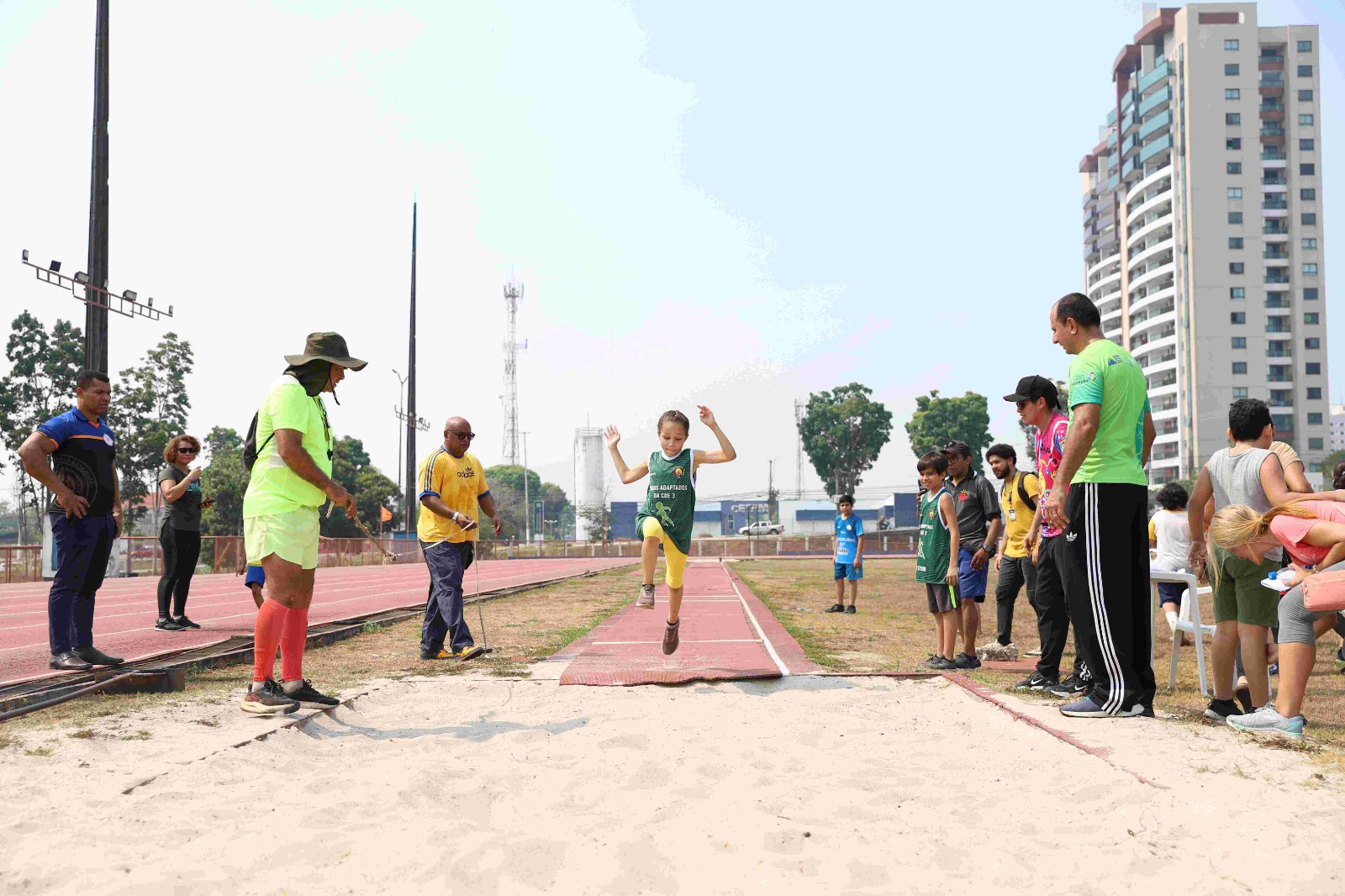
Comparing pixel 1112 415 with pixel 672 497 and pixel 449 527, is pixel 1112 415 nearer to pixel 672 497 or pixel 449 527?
pixel 672 497

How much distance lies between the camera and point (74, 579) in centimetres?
636

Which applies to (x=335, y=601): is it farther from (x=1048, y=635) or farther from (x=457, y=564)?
(x=1048, y=635)

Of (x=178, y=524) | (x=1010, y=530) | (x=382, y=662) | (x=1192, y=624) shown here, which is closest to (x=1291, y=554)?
(x=1192, y=624)

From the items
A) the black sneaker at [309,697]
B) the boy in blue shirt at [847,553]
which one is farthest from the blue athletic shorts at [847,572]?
the black sneaker at [309,697]

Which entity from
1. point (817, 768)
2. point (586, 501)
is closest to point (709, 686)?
point (817, 768)

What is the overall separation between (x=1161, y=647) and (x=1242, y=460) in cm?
541

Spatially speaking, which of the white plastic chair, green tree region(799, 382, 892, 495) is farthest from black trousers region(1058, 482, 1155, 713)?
green tree region(799, 382, 892, 495)

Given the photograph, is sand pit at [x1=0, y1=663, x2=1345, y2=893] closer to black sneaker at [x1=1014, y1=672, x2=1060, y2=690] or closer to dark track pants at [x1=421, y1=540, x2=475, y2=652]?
black sneaker at [x1=1014, y1=672, x2=1060, y2=690]

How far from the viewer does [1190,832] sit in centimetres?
314

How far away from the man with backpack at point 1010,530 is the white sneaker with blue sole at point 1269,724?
2.42 m

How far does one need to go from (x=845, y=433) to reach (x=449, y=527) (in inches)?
3291

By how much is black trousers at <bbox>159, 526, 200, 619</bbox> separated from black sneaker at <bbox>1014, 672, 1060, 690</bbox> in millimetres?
7473

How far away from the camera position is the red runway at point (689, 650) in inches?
251

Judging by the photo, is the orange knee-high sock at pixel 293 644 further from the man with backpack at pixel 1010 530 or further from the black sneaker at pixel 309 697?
the man with backpack at pixel 1010 530
